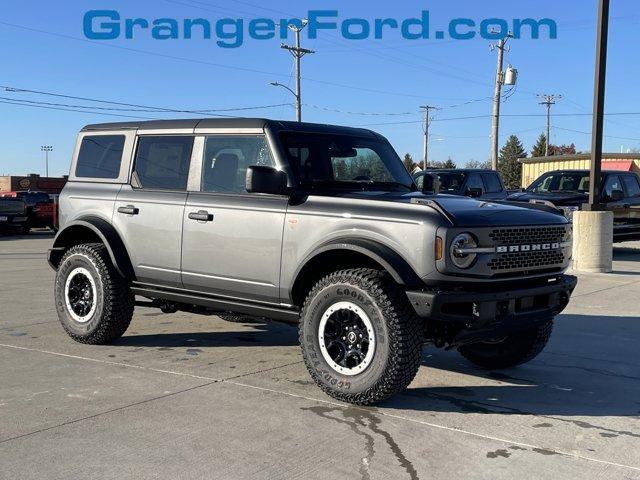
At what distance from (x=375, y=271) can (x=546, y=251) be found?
128 cm

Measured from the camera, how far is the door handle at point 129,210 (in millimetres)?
6180

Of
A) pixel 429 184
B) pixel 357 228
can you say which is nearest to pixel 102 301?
pixel 357 228

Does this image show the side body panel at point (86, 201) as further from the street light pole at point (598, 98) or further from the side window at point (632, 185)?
the side window at point (632, 185)

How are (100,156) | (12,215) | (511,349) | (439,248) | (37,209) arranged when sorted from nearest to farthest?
(439,248) → (511,349) → (100,156) → (12,215) → (37,209)

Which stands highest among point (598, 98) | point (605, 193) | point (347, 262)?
point (598, 98)

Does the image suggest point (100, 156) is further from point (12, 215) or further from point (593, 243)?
point (12, 215)

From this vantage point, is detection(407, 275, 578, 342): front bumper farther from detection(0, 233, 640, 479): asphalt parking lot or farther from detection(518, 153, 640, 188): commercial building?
detection(518, 153, 640, 188): commercial building

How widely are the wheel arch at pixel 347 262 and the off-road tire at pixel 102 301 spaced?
1922mm

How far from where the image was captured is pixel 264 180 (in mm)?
5012

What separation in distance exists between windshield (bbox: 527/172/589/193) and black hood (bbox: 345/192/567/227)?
11.0 meters

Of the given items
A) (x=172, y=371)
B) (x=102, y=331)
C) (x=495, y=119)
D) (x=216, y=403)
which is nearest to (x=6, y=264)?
(x=102, y=331)

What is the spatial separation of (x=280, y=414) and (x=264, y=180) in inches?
62.8

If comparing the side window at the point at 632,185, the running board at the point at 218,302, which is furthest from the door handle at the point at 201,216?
A: the side window at the point at 632,185

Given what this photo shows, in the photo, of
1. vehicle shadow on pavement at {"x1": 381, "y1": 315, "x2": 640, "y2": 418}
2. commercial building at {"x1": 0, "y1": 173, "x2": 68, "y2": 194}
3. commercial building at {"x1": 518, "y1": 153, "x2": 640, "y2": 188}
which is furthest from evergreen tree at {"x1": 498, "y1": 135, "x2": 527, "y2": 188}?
vehicle shadow on pavement at {"x1": 381, "y1": 315, "x2": 640, "y2": 418}
